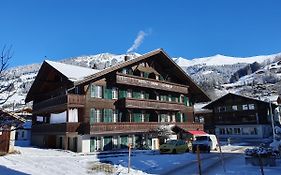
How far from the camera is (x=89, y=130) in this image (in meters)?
34.0

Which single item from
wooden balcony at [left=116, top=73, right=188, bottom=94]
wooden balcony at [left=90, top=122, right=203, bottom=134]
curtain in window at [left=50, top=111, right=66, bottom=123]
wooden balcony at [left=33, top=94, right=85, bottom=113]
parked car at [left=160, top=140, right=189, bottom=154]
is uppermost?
wooden balcony at [left=116, top=73, right=188, bottom=94]

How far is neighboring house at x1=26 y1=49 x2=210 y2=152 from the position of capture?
35562 millimetres

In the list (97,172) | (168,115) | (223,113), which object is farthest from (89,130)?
(223,113)

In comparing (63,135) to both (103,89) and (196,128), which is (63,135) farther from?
(196,128)

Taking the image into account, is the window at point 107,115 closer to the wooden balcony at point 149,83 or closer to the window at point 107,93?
the window at point 107,93

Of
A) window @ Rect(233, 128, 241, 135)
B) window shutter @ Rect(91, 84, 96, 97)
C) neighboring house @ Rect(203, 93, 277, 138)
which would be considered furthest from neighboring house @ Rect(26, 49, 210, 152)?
window @ Rect(233, 128, 241, 135)

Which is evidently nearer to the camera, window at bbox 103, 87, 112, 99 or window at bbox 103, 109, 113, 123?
window at bbox 103, 109, 113, 123

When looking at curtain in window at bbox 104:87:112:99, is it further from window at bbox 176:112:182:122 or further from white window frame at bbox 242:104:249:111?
white window frame at bbox 242:104:249:111

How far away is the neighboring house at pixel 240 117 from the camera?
69188 mm

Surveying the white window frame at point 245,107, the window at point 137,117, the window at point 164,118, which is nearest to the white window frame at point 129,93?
the window at point 137,117

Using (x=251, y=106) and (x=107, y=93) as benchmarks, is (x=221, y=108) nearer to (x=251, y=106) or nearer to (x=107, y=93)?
(x=251, y=106)

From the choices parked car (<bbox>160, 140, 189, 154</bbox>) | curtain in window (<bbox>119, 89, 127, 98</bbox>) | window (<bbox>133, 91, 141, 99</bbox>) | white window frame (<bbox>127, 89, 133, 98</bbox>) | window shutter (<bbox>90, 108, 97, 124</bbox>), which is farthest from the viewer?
window (<bbox>133, 91, 141, 99</bbox>)

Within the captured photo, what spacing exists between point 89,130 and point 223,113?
48515 millimetres

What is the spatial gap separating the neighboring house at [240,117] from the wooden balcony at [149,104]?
27.8 m
